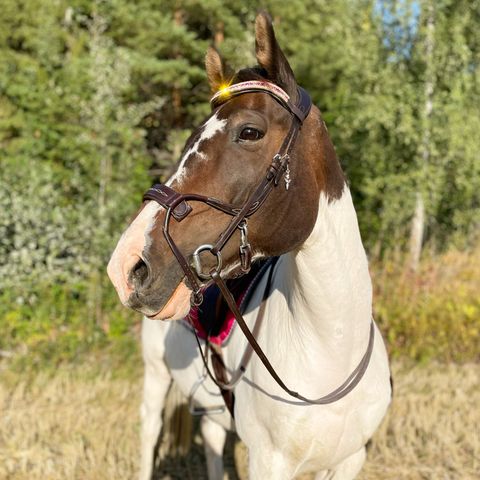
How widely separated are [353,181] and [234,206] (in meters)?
9.83

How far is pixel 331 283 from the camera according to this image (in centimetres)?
194

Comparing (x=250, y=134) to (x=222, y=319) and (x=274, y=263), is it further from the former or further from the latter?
(x=222, y=319)

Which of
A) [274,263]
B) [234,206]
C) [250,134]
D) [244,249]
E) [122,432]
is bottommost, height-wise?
[122,432]

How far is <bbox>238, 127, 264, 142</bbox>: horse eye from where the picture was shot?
170 cm

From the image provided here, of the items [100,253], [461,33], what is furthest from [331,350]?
[461,33]

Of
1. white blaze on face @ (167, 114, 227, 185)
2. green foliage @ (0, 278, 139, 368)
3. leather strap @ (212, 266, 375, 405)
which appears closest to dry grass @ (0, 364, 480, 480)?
green foliage @ (0, 278, 139, 368)

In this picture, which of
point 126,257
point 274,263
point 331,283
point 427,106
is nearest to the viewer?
point 126,257

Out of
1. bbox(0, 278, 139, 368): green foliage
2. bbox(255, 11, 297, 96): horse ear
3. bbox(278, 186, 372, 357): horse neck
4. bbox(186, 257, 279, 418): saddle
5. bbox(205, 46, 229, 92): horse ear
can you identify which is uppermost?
bbox(255, 11, 297, 96): horse ear

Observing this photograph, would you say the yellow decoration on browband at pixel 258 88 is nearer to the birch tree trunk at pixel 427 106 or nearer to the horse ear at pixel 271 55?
the horse ear at pixel 271 55

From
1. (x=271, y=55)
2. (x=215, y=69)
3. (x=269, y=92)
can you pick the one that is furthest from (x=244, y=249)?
(x=215, y=69)

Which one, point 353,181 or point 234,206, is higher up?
point 234,206

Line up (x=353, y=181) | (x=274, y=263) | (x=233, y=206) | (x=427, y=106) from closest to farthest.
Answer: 1. (x=233, y=206)
2. (x=274, y=263)
3. (x=427, y=106)
4. (x=353, y=181)

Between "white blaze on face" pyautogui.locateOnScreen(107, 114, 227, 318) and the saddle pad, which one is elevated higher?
"white blaze on face" pyautogui.locateOnScreen(107, 114, 227, 318)

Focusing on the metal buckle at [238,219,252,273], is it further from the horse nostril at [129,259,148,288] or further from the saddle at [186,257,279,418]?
the saddle at [186,257,279,418]
